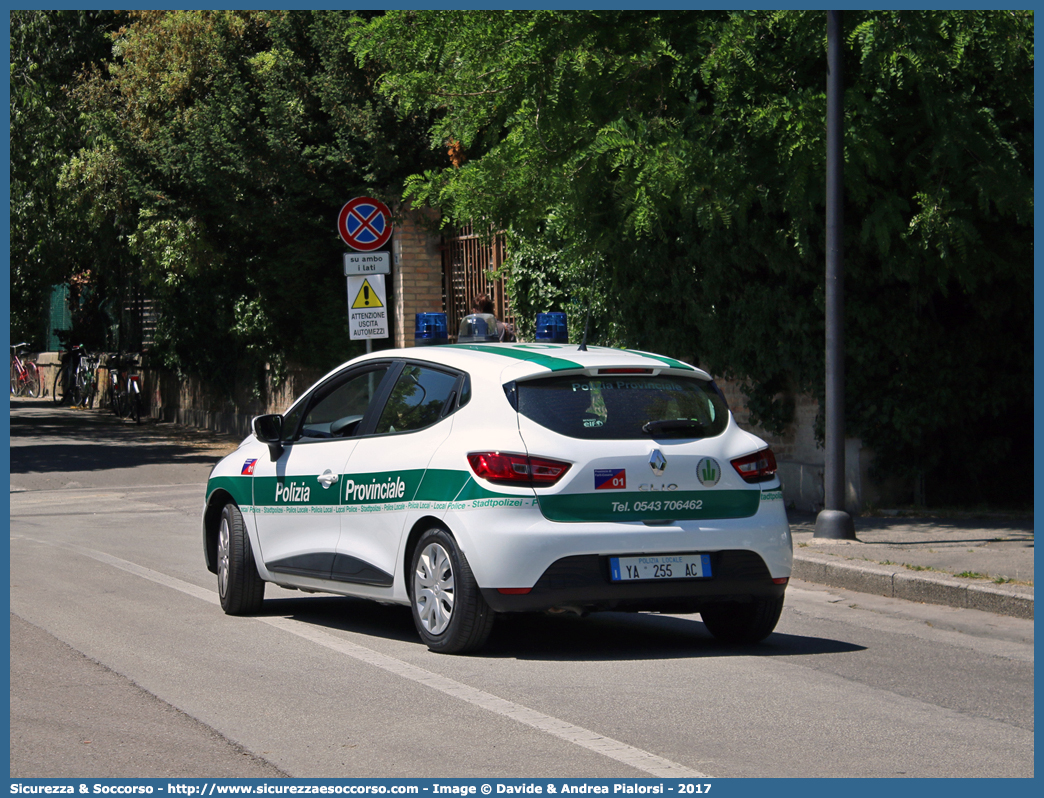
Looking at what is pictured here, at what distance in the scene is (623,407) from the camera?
7344 millimetres

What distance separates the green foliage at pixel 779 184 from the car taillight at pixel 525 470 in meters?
4.95

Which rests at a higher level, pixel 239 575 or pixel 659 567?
pixel 659 567

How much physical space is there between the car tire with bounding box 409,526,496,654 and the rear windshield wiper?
46.2 inches

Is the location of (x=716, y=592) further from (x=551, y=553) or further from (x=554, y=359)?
(x=554, y=359)

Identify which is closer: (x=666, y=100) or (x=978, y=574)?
(x=978, y=574)

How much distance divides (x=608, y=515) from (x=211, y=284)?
19948mm

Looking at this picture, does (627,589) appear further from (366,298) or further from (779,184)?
(366,298)

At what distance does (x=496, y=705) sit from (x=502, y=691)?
31 cm

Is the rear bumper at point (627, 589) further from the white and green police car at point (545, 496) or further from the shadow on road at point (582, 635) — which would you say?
the shadow on road at point (582, 635)

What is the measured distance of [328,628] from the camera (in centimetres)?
839

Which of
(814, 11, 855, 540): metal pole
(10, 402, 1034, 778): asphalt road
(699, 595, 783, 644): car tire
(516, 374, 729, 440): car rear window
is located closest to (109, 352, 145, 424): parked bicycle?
(10, 402, 1034, 778): asphalt road

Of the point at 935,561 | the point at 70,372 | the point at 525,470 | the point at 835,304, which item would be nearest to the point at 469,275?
the point at 835,304

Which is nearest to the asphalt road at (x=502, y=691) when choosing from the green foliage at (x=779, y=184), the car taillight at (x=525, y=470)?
the car taillight at (x=525, y=470)
